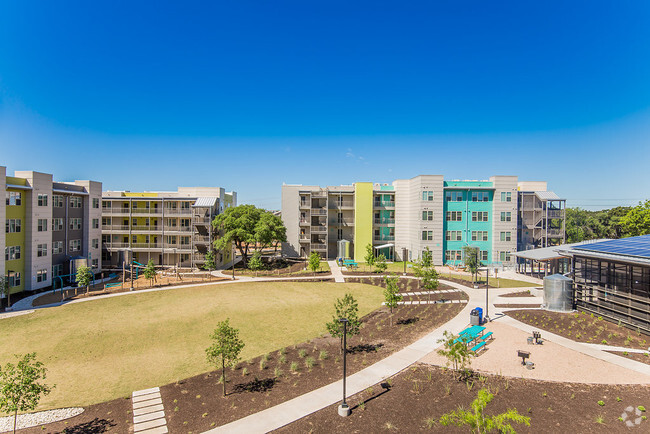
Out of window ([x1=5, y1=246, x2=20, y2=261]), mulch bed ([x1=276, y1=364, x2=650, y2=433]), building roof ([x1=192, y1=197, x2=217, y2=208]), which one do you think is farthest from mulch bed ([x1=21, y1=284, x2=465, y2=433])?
building roof ([x1=192, y1=197, x2=217, y2=208])

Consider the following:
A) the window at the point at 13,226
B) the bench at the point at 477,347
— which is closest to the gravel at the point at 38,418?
the bench at the point at 477,347

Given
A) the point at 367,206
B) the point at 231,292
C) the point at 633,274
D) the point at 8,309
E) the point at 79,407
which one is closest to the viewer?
the point at 79,407

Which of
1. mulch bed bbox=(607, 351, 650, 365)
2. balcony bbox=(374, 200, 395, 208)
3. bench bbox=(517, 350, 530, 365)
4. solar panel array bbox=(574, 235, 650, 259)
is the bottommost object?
mulch bed bbox=(607, 351, 650, 365)

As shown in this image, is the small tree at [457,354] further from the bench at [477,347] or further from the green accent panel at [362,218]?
the green accent panel at [362,218]

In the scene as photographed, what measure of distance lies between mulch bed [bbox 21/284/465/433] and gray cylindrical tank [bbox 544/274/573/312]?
11.8 meters

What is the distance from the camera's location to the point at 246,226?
167ft

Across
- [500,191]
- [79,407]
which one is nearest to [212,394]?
[79,407]

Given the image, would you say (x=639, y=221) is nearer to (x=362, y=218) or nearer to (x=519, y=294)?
(x=519, y=294)

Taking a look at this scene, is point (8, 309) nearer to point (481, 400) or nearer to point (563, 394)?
point (481, 400)

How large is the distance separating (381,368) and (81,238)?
1912 inches

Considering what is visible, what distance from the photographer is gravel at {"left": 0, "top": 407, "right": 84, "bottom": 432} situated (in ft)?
45.0

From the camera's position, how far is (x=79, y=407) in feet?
48.8

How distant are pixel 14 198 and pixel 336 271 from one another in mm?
41270

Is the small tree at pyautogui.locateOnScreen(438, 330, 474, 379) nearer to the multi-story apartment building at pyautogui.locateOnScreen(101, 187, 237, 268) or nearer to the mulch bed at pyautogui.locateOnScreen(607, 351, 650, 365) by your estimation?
the mulch bed at pyautogui.locateOnScreen(607, 351, 650, 365)
